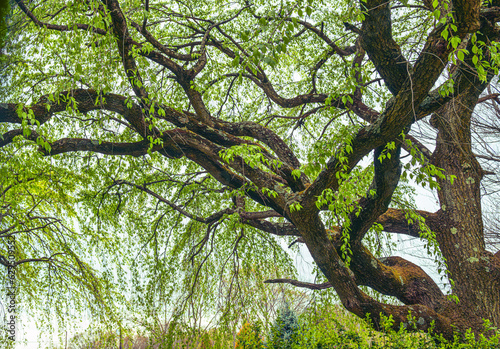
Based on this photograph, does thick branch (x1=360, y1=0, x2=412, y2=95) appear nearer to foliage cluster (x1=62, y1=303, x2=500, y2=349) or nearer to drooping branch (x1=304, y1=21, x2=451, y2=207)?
drooping branch (x1=304, y1=21, x2=451, y2=207)

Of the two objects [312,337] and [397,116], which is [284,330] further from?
[397,116]

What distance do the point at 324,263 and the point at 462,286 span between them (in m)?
1.57

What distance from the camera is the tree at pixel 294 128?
2840 millimetres

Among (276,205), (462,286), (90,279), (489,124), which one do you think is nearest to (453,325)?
(462,286)

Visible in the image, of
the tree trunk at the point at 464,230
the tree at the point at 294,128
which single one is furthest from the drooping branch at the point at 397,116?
the tree trunk at the point at 464,230

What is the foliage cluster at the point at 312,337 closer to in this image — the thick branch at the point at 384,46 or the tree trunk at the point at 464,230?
the tree trunk at the point at 464,230

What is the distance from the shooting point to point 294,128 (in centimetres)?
561

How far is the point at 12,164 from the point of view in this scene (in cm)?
461

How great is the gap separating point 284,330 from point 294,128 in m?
2.91

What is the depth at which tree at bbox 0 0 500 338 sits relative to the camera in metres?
2.84

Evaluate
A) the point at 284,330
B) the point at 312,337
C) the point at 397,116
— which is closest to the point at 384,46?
the point at 397,116

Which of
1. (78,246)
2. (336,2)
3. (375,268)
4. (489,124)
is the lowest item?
(375,268)

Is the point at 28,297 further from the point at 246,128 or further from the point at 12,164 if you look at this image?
the point at 246,128

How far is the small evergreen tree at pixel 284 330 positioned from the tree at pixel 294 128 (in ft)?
1.78
